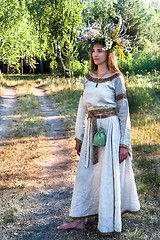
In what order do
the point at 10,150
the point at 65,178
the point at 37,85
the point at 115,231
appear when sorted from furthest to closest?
1. the point at 37,85
2. the point at 10,150
3. the point at 65,178
4. the point at 115,231

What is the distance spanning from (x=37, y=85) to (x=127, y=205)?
58.3ft

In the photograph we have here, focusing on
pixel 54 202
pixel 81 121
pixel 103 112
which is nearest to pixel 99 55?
pixel 103 112

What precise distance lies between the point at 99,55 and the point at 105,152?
1059mm

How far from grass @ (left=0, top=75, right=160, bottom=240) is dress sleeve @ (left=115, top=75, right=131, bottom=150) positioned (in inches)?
45.0

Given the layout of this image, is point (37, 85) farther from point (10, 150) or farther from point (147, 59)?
point (10, 150)

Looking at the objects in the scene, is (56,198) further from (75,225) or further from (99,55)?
(99,55)

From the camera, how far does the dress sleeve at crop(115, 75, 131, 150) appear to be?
111 inches

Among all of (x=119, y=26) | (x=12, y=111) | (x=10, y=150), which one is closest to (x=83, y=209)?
(x=119, y=26)

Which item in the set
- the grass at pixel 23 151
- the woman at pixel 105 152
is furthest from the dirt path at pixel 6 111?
the woman at pixel 105 152

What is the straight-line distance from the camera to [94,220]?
11.0 ft

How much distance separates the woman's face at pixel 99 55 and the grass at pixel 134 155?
2019 millimetres

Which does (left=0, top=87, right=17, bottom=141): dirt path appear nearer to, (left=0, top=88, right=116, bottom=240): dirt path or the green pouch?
(left=0, top=88, right=116, bottom=240): dirt path

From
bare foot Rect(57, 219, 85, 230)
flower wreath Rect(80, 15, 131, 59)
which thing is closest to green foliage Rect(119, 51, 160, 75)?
flower wreath Rect(80, 15, 131, 59)

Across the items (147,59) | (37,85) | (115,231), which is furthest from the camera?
(37,85)
